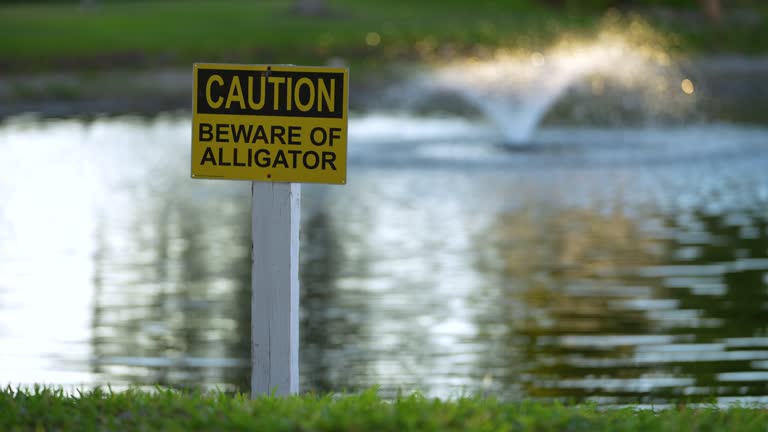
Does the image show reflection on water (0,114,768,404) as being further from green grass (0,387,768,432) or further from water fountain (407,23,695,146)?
water fountain (407,23,695,146)

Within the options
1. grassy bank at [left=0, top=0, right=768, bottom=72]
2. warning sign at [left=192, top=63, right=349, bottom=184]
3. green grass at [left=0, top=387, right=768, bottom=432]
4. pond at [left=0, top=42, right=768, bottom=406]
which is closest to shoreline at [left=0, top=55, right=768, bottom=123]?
grassy bank at [left=0, top=0, right=768, bottom=72]

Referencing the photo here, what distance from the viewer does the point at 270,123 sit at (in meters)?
6.10

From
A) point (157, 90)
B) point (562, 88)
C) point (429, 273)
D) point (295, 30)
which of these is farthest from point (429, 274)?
point (295, 30)

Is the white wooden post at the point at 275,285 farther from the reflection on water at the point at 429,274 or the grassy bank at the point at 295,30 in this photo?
the grassy bank at the point at 295,30

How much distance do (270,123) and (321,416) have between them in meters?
1.37

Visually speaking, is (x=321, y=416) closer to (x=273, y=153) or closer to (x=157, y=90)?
(x=273, y=153)

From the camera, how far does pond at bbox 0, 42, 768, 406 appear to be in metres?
8.89

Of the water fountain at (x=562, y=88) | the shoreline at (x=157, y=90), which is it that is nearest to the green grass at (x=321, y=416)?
the water fountain at (x=562, y=88)

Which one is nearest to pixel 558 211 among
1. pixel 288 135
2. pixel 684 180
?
pixel 684 180

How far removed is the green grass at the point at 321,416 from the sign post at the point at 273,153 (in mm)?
297

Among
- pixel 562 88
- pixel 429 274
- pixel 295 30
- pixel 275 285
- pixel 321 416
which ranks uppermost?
A: pixel 295 30

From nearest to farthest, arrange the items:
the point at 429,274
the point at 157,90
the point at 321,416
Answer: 1. the point at 321,416
2. the point at 429,274
3. the point at 157,90

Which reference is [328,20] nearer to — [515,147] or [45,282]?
[515,147]

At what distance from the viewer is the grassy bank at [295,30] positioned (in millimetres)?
38406
